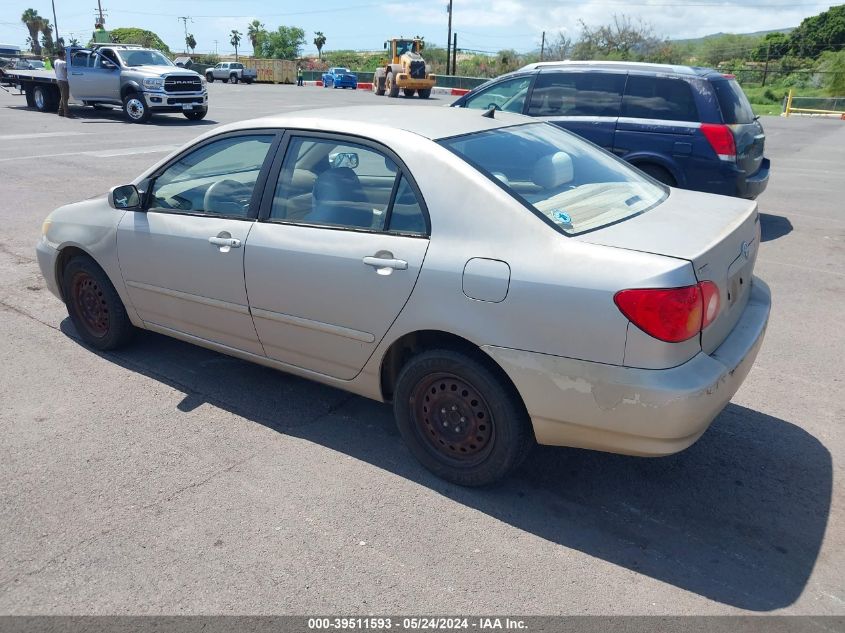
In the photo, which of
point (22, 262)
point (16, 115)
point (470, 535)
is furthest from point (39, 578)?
point (16, 115)

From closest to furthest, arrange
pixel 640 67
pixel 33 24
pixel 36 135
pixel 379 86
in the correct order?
1. pixel 640 67
2. pixel 36 135
3. pixel 379 86
4. pixel 33 24

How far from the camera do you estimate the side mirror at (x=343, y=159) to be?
3822 millimetres

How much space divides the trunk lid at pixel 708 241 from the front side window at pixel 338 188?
0.99 metres

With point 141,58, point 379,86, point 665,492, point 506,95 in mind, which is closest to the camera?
point 665,492

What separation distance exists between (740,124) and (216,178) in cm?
616

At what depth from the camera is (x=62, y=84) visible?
2197 centimetres

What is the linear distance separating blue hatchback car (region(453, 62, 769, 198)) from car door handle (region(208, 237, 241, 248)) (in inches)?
225

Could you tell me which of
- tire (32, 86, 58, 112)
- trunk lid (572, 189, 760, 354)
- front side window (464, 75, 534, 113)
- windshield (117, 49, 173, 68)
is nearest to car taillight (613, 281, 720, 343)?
trunk lid (572, 189, 760, 354)

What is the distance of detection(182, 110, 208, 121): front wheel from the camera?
853 inches

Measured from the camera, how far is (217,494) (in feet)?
11.2

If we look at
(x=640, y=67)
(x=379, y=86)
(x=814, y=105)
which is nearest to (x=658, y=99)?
(x=640, y=67)

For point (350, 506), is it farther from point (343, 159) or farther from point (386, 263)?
point (343, 159)

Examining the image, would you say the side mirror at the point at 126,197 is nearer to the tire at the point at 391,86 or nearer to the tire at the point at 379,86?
the tire at the point at 391,86

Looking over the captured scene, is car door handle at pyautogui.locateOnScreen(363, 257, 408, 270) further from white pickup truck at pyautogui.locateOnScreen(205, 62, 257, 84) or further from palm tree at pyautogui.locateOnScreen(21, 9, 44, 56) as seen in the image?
palm tree at pyautogui.locateOnScreen(21, 9, 44, 56)
